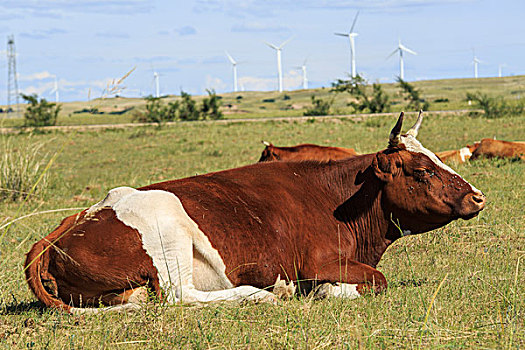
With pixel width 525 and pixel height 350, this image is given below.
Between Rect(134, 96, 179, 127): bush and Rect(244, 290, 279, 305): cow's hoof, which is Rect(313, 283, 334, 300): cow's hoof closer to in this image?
Rect(244, 290, 279, 305): cow's hoof

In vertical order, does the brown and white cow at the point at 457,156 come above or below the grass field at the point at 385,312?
above

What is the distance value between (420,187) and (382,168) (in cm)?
45

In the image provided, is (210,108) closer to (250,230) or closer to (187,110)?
(187,110)

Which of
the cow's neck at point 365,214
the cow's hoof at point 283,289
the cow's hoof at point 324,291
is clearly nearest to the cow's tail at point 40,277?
the cow's hoof at point 283,289

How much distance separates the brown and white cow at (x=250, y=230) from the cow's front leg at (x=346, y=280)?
0.4 inches

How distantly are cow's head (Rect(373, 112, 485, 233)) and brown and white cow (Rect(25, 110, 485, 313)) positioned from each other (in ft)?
0.03

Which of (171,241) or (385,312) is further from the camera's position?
(171,241)

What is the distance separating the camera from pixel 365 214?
6816 millimetres

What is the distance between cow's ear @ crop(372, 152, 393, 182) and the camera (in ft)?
21.2

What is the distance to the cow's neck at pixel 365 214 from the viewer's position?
22.3ft

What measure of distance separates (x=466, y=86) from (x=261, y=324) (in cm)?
16928

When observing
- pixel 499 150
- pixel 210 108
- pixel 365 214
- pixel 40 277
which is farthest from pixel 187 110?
pixel 40 277

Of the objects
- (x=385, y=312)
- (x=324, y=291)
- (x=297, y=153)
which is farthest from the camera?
(x=297, y=153)

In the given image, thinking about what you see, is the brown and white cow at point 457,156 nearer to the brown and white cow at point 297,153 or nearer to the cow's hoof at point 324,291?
the brown and white cow at point 297,153
